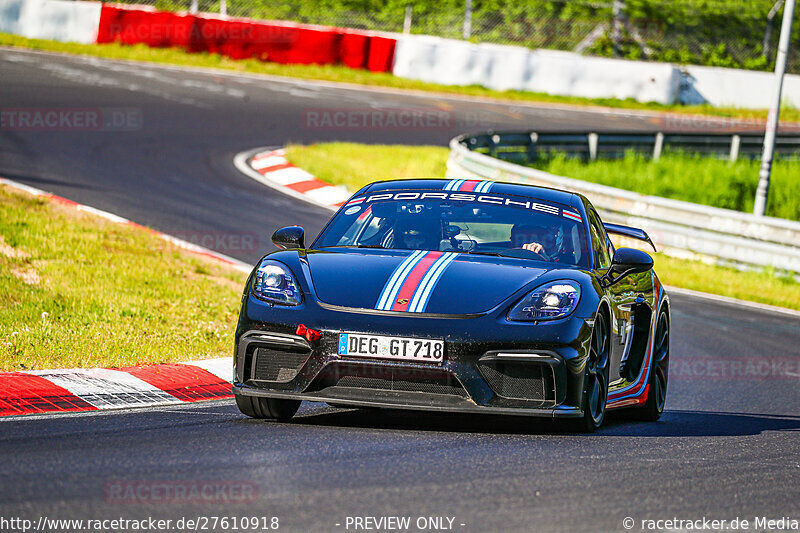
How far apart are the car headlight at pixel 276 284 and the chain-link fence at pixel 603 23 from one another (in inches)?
1101

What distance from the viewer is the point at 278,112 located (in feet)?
82.2

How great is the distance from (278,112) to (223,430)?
19601mm

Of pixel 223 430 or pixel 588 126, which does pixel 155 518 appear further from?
pixel 588 126

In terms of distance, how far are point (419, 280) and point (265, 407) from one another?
1024mm

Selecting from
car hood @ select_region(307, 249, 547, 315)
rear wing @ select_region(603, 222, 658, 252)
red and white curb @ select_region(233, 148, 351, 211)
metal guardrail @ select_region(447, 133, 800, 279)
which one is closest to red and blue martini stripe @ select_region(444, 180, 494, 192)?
car hood @ select_region(307, 249, 547, 315)

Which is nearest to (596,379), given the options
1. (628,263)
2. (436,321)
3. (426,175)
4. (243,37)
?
(628,263)

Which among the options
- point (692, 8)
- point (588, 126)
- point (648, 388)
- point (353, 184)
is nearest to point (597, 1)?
point (692, 8)

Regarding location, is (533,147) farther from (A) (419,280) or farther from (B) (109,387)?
(A) (419,280)

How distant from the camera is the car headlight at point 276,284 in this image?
6.07 meters

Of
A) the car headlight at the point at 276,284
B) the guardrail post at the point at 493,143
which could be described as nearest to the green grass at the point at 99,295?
the car headlight at the point at 276,284

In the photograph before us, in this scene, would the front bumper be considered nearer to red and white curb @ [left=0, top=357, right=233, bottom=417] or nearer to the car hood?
the car hood

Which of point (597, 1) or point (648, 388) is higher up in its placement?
point (597, 1)

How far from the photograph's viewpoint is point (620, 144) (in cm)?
2588

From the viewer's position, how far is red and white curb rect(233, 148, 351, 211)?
18.1 m
